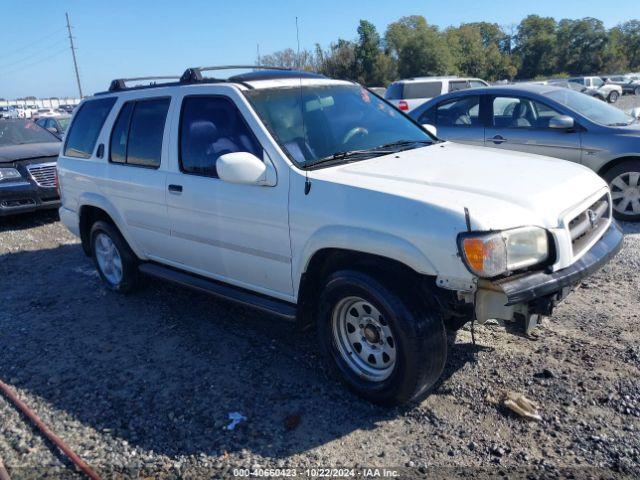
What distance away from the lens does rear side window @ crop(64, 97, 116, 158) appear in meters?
5.42

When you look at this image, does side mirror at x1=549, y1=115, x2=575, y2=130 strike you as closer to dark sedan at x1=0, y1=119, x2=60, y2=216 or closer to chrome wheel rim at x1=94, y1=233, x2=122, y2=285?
chrome wheel rim at x1=94, y1=233, x2=122, y2=285

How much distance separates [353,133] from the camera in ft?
13.4

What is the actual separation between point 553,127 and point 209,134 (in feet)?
16.3

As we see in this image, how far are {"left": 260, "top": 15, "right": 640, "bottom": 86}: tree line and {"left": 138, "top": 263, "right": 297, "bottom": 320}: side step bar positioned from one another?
66619 millimetres

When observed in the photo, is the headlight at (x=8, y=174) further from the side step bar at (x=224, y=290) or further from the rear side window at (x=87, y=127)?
the side step bar at (x=224, y=290)

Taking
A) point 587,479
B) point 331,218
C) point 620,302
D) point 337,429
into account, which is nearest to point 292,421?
point 337,429

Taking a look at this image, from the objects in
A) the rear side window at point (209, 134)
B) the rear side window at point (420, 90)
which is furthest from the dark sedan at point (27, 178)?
the rear side window at point (420, 90)

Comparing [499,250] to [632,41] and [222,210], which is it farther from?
[632,41]

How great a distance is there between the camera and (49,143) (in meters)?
10.2

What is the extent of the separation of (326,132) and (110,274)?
10.2 ft

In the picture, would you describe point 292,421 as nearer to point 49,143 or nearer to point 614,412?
point 614,412

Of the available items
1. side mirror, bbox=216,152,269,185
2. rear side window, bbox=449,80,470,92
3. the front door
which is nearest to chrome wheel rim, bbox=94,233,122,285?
the front door

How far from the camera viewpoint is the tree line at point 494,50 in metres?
74.1

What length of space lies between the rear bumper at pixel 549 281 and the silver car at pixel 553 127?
4.11 m
